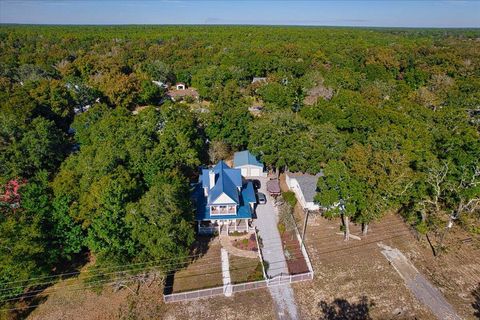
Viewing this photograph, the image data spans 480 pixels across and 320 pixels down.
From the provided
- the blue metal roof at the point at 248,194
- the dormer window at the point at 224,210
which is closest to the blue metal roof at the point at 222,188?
the dormer window at the point at 224,210

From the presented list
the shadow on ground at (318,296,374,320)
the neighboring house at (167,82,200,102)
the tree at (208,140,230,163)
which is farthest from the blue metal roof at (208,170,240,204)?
the neighboring house at (167,82,200,102)

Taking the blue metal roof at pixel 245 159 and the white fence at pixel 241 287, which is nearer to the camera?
the white fence at pixel 241 287

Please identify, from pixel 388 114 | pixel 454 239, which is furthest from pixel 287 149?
pixel 454 239

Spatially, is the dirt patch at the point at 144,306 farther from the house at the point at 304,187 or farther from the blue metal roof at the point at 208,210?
the house at the point at 304,187

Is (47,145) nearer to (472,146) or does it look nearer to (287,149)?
(287,149)

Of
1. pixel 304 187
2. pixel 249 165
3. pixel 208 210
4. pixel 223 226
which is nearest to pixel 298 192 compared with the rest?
pixel 304 187

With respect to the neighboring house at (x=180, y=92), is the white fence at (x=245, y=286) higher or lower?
lower
